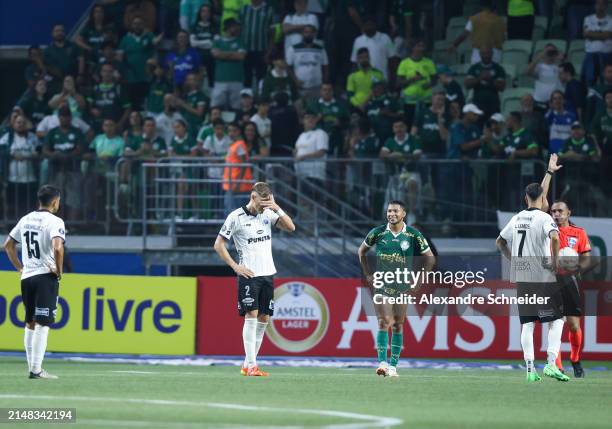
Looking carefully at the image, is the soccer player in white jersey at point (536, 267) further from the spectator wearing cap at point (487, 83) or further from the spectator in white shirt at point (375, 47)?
the spectator in white shirt at point (375, 47)

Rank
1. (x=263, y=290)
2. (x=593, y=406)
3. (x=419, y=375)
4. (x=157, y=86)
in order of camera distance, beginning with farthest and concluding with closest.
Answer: (x=157, y=86)
(x=419, y=375)
(x=263, y=290)
(x=593, y=406)

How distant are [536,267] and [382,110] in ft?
30.4

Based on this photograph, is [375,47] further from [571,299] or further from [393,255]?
[393,255]

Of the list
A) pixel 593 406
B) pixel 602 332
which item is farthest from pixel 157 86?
pixel 593 406

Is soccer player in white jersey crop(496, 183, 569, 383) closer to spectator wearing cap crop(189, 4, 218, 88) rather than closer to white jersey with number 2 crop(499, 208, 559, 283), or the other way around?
white jersey with number 2 crop(499, 208, 559, 283)

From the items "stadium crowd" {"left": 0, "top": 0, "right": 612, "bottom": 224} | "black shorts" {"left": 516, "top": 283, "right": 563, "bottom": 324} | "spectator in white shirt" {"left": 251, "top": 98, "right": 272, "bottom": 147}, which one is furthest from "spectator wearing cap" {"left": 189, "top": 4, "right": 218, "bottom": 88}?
"black shorts" {"left": 516, "top": 283, "right": 563, "bottom": 324}

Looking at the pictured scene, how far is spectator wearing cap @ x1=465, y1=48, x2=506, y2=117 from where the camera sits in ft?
79.5

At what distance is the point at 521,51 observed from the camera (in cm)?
2573

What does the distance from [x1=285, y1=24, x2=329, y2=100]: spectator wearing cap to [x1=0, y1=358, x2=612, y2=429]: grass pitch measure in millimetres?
9668

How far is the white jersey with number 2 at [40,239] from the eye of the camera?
14812mm

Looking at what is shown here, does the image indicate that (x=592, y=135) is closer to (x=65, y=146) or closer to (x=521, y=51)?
(x=521, y=51)

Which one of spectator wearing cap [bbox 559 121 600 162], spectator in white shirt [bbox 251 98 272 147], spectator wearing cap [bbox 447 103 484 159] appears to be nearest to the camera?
spectator wearing cap [bbox 559 121 600 162]

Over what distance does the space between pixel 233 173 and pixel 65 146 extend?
11.3 feet

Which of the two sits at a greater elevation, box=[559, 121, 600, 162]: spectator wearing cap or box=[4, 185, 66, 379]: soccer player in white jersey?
box=[559, 121, 600, 162]: spectator wearing cap
